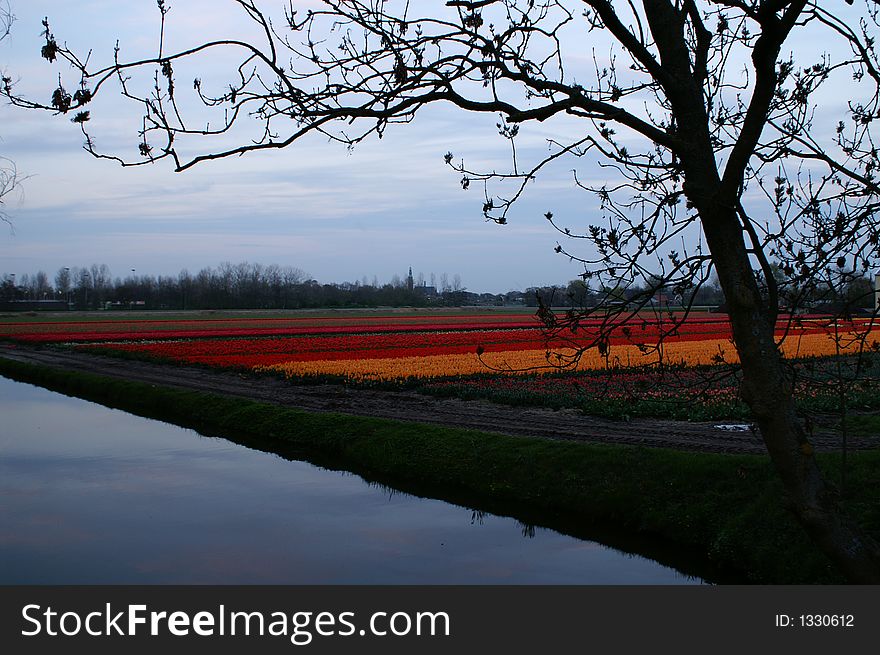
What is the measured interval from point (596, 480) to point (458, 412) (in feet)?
28.3

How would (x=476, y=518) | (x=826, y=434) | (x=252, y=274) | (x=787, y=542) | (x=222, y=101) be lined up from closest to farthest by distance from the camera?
(x=222, y=101)
(x=787, y=542)
(x=476, y=518)
(x=826, y=434)
(x=252, y=274)

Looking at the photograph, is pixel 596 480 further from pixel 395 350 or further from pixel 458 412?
pixel 395 350

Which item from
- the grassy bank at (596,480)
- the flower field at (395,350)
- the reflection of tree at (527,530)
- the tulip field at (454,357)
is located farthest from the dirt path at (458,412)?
the reflection of tree at (527,530)

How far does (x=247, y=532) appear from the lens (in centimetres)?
1231

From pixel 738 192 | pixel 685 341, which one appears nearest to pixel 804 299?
pixel 738 192

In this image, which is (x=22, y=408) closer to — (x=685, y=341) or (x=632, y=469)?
(x=632, y=469)

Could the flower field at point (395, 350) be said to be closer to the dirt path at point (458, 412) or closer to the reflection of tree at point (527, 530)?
the dirt path at point (458, 412)

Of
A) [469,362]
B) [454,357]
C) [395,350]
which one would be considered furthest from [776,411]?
[395,350]

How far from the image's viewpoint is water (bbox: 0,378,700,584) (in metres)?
10.5

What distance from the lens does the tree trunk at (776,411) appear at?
476cm

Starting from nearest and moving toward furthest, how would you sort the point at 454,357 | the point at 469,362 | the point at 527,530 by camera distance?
the point at 527,530, the point at 469,362, the point at 454,357

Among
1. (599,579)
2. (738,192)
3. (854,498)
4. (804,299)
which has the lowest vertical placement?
(599,579)

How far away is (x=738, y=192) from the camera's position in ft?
16.3

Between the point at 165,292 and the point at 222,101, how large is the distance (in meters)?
153
